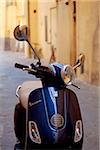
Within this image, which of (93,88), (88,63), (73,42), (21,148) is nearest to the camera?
(21,148)

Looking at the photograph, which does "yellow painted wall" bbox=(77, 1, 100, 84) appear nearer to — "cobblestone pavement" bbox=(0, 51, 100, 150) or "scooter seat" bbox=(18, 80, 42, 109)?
"cobblestone pavement" bbox=(0, 51, 100, 150)

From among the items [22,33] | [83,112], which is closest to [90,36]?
[83,112]

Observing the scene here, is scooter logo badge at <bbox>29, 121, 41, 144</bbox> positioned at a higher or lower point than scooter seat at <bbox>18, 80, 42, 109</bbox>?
lower

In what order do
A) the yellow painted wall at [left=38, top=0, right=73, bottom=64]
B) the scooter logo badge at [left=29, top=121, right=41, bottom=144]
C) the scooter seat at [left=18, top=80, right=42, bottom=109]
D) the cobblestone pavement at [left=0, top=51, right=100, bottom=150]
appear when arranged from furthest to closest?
the yellow painted wall at [left=38, top=0, right=73, bottom=64], the cobblestone pavement at [left=0, top=51, right=100, bottom=150], the scooter seat at [left=18, top=80, right=42, bottom=109], the scooter logo badge at [left=29, top=121, right=41, bottom=144]

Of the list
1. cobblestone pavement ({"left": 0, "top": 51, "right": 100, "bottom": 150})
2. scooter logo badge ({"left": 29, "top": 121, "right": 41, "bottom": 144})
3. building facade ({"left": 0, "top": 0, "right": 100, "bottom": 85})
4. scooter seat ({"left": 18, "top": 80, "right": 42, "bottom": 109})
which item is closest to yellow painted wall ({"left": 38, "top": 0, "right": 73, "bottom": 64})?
building facade ({"left": 0, "top": 0, "right": 100, "bottom": 85})

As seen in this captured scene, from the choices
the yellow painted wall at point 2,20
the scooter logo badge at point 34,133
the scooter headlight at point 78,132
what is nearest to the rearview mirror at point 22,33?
the scooter logo badge at point 34,133

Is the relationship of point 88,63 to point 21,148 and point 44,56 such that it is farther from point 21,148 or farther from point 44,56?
point 44,56

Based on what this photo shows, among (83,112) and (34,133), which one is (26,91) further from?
(83,112)

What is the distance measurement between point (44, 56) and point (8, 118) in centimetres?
1327

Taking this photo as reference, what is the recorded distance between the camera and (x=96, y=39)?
11.0m

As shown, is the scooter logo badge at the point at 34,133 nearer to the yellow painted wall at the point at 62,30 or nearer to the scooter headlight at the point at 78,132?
the scooter headlight at the point at 78,132

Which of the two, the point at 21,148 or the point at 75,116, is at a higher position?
the point at 75,116

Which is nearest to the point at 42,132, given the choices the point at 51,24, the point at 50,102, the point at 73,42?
the point at 50,102

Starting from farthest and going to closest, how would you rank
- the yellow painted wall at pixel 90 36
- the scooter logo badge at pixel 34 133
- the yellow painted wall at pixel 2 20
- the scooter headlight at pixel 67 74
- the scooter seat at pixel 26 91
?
the yellow painted wall at pixel 2 20
the yellow painted wall at pixel 90 36
the scooter seat at pixel 26 91
the scooter logo badge at pixel 34 133
the scooter headlight at pixel 67 74
